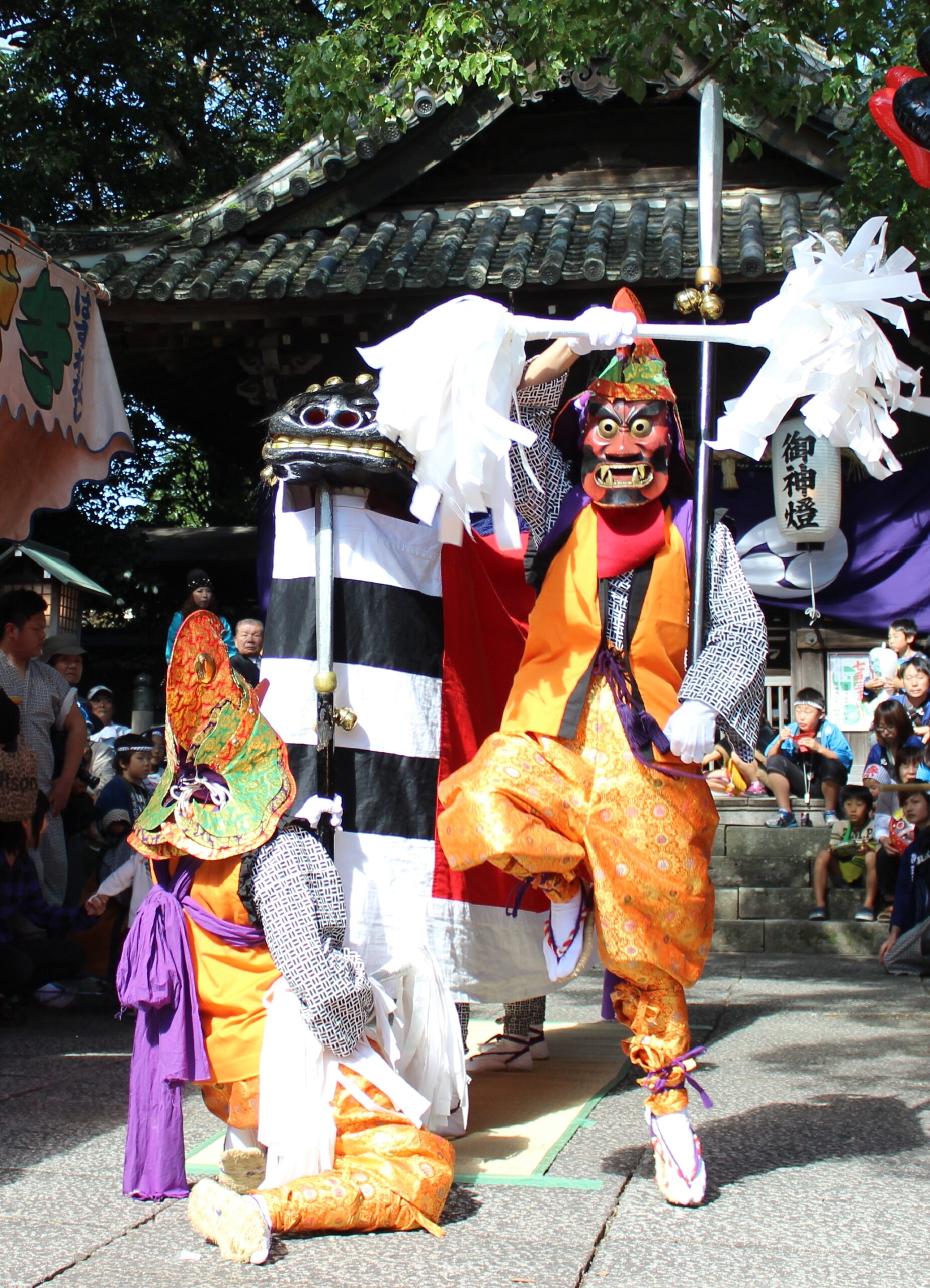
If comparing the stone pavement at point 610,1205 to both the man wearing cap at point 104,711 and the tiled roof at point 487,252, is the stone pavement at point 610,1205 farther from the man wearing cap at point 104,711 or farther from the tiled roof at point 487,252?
the tiled roof at point 487,252

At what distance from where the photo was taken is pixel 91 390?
18.4ft

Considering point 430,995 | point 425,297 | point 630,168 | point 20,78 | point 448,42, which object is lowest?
point 430,995

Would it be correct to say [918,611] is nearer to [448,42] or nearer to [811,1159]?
[448,42]

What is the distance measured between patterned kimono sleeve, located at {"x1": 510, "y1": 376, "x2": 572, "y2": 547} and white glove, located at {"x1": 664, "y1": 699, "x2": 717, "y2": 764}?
0.72 metres

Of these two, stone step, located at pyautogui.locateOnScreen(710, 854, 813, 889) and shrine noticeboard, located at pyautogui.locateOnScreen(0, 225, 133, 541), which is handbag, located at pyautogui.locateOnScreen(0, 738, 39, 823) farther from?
stone step, located at pyautogui.locateOnScreen(710, 854, 813, 889)

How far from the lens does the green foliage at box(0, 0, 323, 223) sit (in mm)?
12656

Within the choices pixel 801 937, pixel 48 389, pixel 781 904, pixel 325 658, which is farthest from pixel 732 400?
pixel 781 904

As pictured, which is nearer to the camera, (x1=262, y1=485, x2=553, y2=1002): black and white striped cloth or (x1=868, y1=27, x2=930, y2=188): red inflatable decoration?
(x1=262, y1=485, x2=553, y2=1002): black and white striped cloth

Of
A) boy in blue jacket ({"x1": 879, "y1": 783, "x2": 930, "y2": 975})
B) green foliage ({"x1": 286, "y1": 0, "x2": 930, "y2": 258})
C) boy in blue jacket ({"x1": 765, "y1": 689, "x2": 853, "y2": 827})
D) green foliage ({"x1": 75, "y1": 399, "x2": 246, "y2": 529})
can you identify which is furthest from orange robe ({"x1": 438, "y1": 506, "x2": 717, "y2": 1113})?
green foliage ({"x1": 75, "y1": 399, "x2": 246, "y2": 529})

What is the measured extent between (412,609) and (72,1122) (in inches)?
69.2

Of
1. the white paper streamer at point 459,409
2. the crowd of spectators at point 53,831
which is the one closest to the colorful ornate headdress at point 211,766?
the white paper streamer at point 459,409

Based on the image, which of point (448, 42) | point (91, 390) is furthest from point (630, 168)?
point (91, 390)

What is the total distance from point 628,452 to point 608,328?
1.16 ft

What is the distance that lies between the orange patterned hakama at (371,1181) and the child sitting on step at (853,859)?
5235 mm
